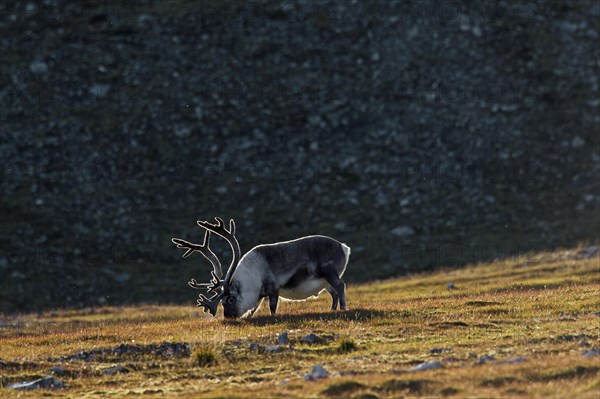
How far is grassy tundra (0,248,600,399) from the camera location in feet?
49.6

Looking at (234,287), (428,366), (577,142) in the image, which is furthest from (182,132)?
(428,366)

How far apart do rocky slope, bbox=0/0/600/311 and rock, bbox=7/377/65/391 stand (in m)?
31.7

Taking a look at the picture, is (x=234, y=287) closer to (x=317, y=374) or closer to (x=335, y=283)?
(x=335, y=283)

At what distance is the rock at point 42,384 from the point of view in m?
17.6

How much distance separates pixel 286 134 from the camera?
197ft

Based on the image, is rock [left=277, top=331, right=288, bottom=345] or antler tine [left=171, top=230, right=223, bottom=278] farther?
antler tine [left=171, top=230, right=223, bottom=278]

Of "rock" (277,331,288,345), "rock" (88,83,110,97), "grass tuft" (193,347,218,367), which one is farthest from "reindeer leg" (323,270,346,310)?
"rock" (88,83,110,97)

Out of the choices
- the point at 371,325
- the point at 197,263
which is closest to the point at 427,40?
the point at 197,263

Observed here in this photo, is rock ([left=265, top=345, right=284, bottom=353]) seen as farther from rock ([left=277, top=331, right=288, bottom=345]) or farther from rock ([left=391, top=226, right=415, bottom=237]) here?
rock ([left=391, top=226, right=415, bottom=237])

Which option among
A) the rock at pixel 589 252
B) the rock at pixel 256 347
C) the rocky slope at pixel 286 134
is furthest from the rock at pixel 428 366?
the rocky slope at pixel 286 134

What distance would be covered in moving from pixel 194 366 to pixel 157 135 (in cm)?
4201

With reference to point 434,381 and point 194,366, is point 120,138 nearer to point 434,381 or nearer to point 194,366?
point 194,366

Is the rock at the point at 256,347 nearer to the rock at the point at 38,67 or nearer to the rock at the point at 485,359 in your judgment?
the rock at the point at 485,359

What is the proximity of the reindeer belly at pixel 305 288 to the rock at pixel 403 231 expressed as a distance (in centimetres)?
2938
